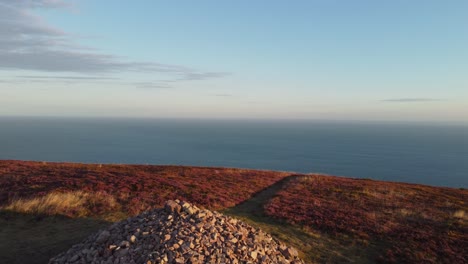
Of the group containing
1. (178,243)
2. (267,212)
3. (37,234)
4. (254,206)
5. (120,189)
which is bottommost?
(254,206)

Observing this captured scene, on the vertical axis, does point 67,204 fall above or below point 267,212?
above

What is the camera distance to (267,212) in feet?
77.4

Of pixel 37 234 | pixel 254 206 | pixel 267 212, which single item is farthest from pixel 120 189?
pixel 267 212

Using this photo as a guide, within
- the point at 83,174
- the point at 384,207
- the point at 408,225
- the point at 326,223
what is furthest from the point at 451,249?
the point at 83,174

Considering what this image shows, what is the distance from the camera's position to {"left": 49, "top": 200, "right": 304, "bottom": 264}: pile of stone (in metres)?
11.4

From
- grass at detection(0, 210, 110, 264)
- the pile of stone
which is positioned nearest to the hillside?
grass at detection(0, 210, 110, 264)

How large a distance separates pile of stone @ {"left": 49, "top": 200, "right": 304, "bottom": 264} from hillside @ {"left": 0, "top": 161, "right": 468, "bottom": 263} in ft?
9.19

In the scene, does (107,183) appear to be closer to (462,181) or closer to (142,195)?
(142,195)

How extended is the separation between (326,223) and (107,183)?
63.8ft

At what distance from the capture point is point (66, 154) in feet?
603

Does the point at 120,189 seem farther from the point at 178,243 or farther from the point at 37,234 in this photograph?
the point at 178,243

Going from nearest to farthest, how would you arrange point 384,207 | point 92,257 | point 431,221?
point 92,257, point 431,221, point 384,207

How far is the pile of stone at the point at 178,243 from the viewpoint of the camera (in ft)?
37.5

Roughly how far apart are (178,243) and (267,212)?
12865mm
